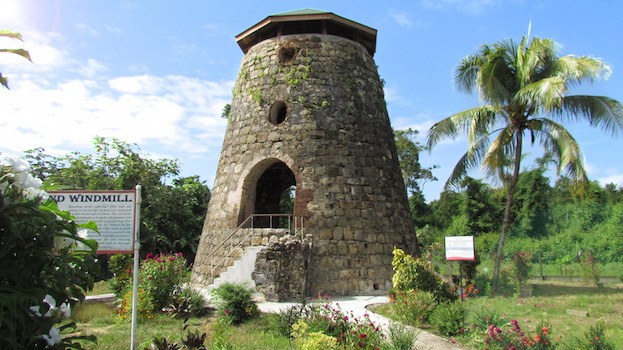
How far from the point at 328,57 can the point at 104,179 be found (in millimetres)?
11311

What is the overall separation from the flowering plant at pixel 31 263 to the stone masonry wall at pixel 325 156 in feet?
28.2

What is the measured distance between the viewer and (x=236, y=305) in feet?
25.3

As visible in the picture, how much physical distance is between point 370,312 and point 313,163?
13.7 ft

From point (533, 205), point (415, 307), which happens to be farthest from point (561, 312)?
point (533, 205)

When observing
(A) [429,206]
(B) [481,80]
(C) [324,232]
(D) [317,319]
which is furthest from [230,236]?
(A) [429,206]

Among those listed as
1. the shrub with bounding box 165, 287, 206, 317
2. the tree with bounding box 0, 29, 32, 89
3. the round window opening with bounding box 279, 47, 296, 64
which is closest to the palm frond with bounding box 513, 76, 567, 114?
the round window opening with bounding box 279, 47, 296, 64

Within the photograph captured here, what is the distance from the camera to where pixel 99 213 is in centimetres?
542

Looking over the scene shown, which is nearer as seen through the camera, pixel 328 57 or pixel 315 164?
pixel 315 164

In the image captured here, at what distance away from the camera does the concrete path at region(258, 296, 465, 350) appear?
19.6 feet

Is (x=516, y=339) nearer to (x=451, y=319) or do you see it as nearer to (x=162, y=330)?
(x=451, y=319)

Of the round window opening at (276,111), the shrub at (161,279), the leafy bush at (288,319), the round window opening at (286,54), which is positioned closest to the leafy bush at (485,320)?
the leafy bush at (288,319)

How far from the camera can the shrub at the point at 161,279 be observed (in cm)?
819

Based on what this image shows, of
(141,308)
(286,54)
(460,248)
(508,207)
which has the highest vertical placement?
(286,54)

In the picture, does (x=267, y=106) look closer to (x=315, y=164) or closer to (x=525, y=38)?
(x=315, y=164)
